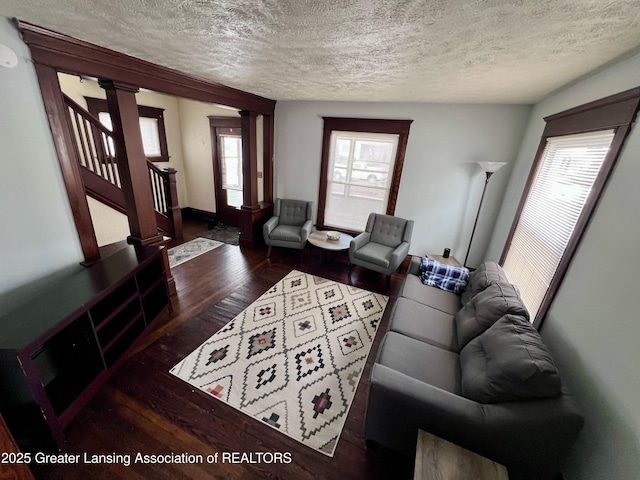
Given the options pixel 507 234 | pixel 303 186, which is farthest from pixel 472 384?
pixel 303 186

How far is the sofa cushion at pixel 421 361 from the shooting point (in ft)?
5.20

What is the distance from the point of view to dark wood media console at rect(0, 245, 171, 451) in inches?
50.6

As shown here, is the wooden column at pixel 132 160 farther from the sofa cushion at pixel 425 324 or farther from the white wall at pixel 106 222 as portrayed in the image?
the sofa cushion at pixel 425 324

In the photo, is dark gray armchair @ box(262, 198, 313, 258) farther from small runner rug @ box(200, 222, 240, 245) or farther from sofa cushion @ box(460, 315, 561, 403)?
sofa cushion @ box(460, 315, 561, 403)

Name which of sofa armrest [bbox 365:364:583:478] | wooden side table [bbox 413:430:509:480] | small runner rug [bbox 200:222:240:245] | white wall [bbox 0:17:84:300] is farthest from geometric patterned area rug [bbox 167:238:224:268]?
wooden side table [bbox 413:430:509:480]

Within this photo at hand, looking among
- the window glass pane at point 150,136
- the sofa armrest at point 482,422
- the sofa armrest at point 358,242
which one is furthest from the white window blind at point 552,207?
the window glass pane at point 150,136

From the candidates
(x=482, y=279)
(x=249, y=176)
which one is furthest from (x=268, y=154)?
(x=482, y=279)

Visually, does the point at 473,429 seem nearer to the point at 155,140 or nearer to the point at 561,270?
the point at 561,270

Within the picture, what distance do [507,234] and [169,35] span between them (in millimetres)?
3580

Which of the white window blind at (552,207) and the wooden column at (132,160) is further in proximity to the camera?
the wooden column at (132,160)

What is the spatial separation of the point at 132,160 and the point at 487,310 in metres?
3.16

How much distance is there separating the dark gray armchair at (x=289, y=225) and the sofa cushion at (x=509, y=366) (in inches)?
104

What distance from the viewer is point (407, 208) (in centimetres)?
380

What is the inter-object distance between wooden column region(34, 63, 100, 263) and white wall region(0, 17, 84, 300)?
0.10ft
